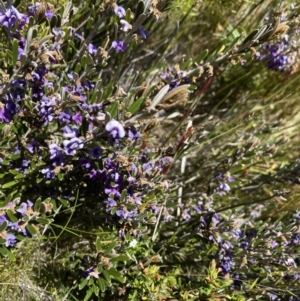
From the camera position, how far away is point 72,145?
4.07 ft

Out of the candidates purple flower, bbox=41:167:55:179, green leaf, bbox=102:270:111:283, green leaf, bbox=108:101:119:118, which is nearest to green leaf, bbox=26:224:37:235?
purple flower, bbox=41:167:55:179

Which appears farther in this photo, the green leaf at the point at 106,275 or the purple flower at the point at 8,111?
the green leaf at the point at 106,275

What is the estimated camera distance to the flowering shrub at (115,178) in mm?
1274

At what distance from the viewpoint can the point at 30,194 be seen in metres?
1.56

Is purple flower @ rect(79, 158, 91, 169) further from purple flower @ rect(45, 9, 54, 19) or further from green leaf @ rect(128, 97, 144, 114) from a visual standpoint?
purple flower @ rect(45, 9, 54, 19)

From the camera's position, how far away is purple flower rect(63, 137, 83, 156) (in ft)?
4.04

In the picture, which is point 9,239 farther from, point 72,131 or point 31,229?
point 72,131

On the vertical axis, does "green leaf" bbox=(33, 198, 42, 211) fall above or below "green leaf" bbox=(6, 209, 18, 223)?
above

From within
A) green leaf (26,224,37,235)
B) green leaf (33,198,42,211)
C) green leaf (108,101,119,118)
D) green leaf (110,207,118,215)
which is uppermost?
green leaf (108,101,119,118)

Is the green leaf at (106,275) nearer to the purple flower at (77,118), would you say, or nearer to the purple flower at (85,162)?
the purple flower at (85,162)

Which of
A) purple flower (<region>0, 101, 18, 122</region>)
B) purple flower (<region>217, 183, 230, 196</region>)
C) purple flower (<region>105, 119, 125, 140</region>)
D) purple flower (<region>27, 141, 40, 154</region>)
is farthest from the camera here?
purple flower (<region>217, 183, 230, 196</region>)

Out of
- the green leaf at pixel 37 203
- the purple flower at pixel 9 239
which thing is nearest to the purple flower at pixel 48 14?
the green leaf at pixel 37 203

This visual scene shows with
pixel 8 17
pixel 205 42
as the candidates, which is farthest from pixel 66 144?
pixel 205 42

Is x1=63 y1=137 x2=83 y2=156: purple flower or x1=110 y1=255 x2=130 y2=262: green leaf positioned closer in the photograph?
x1=63 y1=137 x2=83 y2=156: purple flower
